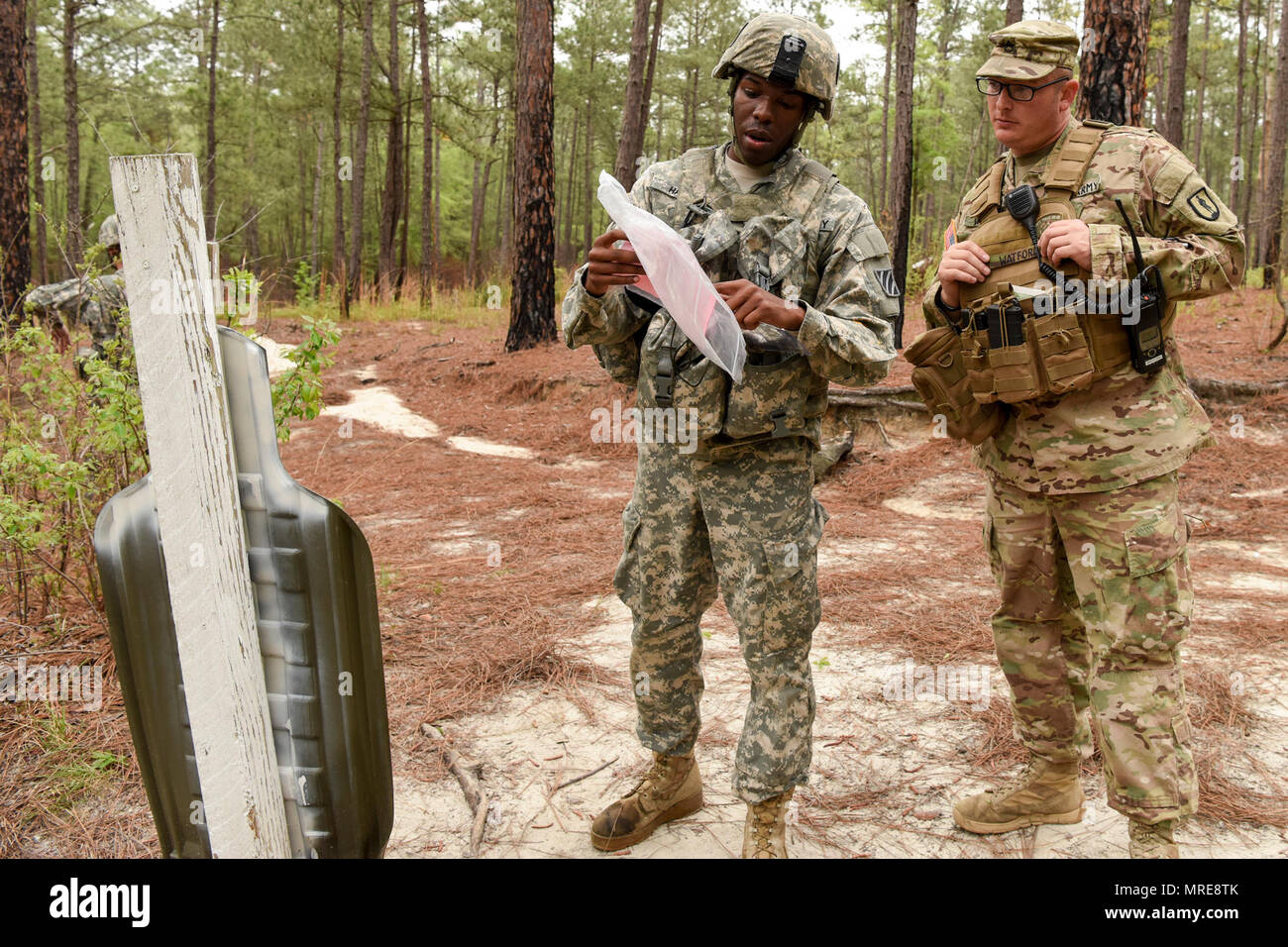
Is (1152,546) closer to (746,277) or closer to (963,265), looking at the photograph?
(963,265)

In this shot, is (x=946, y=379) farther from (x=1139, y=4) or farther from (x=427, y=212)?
(x=427, y=212)

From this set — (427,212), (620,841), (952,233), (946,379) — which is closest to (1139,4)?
(952,233)

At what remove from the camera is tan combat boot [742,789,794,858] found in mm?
2250

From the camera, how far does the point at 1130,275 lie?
2.22 meters

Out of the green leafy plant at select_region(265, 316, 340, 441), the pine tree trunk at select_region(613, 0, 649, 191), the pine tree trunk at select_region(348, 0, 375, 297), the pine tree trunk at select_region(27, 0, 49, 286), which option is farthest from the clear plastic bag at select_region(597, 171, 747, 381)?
the pine tree trunk at select_region(27, 0, 49, 286)

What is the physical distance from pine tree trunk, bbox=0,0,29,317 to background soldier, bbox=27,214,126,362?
2.36 m

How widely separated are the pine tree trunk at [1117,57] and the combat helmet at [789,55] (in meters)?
4.03

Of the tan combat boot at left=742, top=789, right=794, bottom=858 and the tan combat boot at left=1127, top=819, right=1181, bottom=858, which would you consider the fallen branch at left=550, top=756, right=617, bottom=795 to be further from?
the tan combat boot at left=1127, top=819, right=1181, bottom=858

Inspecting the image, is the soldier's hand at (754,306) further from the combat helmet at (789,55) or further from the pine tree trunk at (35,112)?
the pine tree trunk at (35,112)

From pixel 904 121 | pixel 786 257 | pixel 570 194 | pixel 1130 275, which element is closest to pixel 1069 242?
pixel 1130 275

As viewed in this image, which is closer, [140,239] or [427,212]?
[140,239]

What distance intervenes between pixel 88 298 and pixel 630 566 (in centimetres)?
313
